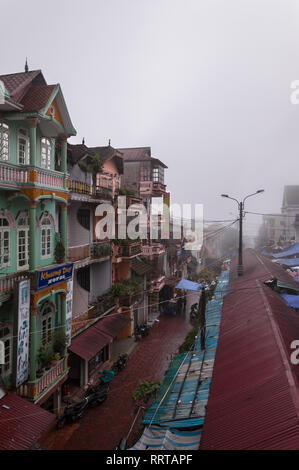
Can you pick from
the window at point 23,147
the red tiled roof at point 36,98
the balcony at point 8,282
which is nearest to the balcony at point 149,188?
the red tiled roof at point 36,98

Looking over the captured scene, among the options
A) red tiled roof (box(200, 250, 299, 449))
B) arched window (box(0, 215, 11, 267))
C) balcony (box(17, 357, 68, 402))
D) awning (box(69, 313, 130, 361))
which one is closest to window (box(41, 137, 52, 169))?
arched window (box(0, 215, 11, 267))

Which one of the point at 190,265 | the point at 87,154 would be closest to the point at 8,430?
the point at 87,154

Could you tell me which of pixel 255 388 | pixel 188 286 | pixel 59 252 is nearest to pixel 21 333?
pixel 59 252

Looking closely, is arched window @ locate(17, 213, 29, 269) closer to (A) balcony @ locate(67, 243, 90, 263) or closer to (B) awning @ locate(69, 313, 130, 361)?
(A) balcony @ locate(67, 243, 90, 263)

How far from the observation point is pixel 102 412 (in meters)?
15.8

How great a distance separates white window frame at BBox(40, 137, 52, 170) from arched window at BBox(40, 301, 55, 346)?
638cm

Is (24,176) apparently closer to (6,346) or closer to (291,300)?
(6,346)

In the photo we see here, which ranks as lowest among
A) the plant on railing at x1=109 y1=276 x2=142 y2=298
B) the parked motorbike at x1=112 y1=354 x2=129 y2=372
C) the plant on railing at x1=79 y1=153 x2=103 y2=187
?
the parked motorbike at x1=112 y1=354 x2=129 y2=372

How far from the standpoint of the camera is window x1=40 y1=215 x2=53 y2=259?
1393cm

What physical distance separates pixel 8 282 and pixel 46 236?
3.42 metres

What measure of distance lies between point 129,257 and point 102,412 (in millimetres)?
10964

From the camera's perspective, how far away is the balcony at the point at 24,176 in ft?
36.4

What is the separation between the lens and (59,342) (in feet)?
45.8

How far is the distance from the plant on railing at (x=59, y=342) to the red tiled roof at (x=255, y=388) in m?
6.94
